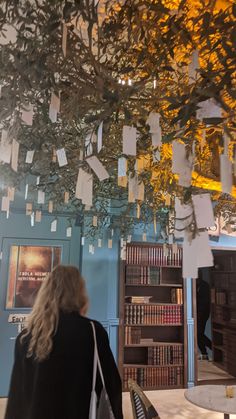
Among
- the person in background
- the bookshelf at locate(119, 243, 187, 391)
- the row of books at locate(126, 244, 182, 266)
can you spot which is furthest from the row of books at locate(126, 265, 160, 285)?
the person in background

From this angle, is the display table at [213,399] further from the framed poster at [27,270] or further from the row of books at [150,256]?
the framed poster at [27,270]

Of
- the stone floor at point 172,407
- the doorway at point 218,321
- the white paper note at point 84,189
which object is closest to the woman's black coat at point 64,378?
the white paper note at point 84,189

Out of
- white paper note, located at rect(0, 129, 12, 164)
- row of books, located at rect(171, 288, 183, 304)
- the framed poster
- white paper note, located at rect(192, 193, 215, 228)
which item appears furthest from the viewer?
row of books, located at rect(171, 288, 183, 304)

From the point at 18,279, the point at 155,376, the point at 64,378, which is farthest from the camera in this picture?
the point at 155,376

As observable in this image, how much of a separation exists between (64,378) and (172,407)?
Result: 11.2 feet

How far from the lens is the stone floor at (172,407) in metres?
4.09

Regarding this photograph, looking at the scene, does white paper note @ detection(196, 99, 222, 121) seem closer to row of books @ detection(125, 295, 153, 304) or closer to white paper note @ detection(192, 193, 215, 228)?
white paper note @ detection(192, 193, 215, 228)

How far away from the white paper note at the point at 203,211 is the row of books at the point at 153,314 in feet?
14.8

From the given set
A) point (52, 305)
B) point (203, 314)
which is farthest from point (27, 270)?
point (203, 314)

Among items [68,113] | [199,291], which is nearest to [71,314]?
[68,113]

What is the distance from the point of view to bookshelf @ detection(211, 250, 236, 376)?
6.65 metres

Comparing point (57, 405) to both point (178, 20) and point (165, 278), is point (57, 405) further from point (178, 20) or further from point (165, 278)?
point (165, 278)

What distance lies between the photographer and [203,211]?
3.01 ft

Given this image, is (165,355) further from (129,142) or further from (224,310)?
(129,142)
